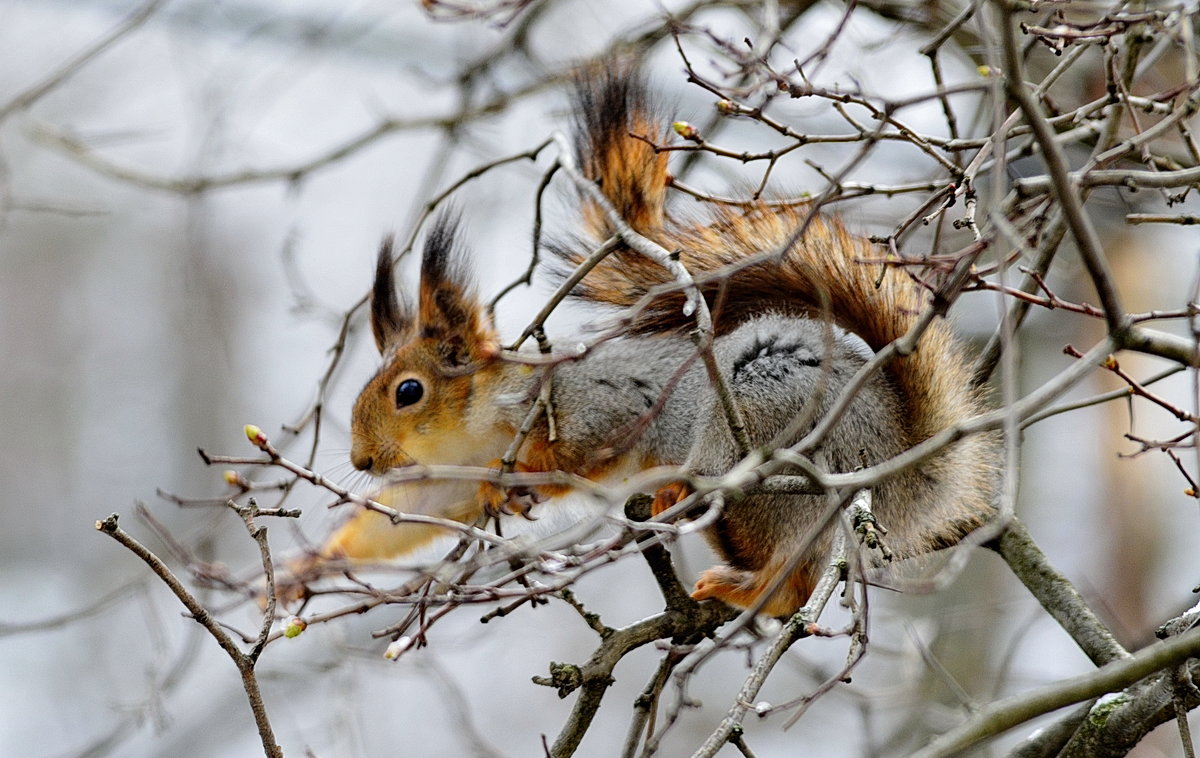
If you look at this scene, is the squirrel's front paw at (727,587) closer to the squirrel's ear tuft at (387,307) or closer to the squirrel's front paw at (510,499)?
the squirrel's front paw at (510,499)

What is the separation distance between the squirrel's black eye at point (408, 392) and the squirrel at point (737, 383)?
6 cm

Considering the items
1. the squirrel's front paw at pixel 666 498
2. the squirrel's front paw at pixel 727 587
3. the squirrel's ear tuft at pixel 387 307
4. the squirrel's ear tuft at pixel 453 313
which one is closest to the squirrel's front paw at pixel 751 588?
the squirrel's front paw at pixel 727 587

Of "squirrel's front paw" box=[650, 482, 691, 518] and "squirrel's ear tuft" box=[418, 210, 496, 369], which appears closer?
"squirrel's front paw" box=[650, 482, 691, 518]

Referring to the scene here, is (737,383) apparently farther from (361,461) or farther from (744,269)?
(361,461)

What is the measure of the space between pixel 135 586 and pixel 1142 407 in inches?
178

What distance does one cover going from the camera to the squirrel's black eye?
322cm

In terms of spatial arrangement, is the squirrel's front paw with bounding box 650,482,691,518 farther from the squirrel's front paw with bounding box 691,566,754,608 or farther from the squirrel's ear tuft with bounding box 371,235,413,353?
the squirrel's ear tuft with bounding box 371,235,413,353

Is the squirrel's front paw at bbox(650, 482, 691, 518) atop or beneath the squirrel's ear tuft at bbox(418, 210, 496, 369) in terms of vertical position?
beneath

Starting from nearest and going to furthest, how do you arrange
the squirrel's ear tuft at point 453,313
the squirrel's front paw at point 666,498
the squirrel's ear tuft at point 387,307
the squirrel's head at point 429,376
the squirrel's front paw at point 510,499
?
the squirrel's front paw at point 510,499, the squirrel's front paw at point 666,498, the squirrel's ear tuft at point 387,307, the squirrel's head at point 429,376, the squirrel's ear tuft at point 453,313

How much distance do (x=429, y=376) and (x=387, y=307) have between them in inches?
8.9

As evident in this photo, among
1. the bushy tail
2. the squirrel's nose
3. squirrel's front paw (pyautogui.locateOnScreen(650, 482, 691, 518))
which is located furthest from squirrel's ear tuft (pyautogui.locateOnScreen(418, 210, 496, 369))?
squirrel's front paw (pyautogui.locateOnScreen(650, 482, 691, 518))

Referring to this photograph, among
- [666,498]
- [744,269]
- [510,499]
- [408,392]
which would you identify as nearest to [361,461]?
[408,392]

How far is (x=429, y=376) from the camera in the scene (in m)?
3.26

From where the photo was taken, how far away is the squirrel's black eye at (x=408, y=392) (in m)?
3.22
